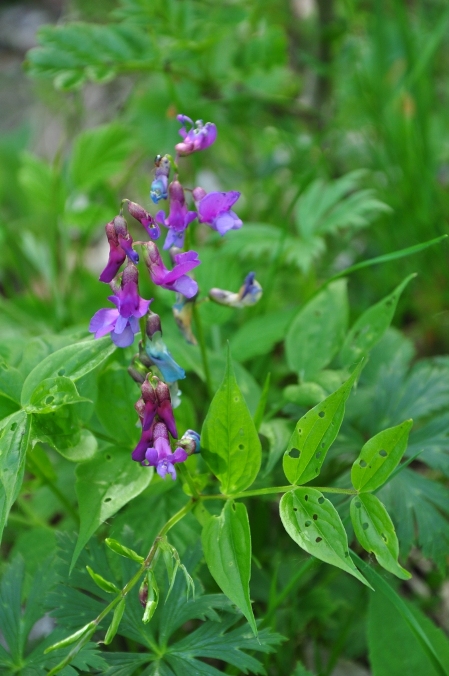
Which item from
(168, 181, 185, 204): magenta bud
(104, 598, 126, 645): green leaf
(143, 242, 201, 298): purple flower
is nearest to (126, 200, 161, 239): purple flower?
(143, 242, 201, 298): purple flower

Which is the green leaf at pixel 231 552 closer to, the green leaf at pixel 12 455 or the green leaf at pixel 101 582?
the green leaf at pixel 101 582

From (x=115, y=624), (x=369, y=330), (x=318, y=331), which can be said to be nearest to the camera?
(x=115, y=624)

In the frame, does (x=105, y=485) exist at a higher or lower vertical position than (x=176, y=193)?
lower

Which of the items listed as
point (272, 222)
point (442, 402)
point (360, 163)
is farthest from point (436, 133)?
point (442, 402)

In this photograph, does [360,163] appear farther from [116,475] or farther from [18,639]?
[18,639]

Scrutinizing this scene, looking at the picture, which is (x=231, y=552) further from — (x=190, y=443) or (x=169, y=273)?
(x=169, y=273)

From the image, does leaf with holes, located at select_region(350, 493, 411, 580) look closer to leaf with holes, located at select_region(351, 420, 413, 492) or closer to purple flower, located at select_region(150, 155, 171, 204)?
leaf with holes, located at select_region(351, 420, 413, 492)

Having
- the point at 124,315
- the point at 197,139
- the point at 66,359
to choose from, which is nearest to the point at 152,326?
the point at 124,315
